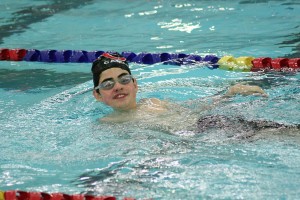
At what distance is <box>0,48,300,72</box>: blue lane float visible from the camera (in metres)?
5.96

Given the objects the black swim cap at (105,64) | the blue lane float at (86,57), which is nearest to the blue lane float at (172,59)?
the blue lane float at (86,57)

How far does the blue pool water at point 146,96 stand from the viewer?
3.65 m

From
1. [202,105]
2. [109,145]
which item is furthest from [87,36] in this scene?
[109,145]

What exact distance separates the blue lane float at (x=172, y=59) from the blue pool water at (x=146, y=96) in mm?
98

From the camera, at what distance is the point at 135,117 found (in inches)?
187

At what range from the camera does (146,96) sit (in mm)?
5688

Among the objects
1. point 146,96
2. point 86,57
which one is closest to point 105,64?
point 146,96

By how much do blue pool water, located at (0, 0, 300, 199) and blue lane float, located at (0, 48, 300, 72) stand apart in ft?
0.32

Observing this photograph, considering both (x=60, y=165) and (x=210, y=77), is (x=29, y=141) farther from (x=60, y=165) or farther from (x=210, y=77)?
(x=210, y=77)

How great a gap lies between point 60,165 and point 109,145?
1.36 ft

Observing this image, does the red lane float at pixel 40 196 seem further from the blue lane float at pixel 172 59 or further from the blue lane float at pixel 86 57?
the blue lane float at pixel 86 57

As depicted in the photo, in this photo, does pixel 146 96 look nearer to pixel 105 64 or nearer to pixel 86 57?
pixel 105 64

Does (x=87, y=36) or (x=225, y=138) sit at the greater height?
(x=87, y=36)

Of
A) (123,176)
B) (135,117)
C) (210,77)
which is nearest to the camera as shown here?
(123,176)
